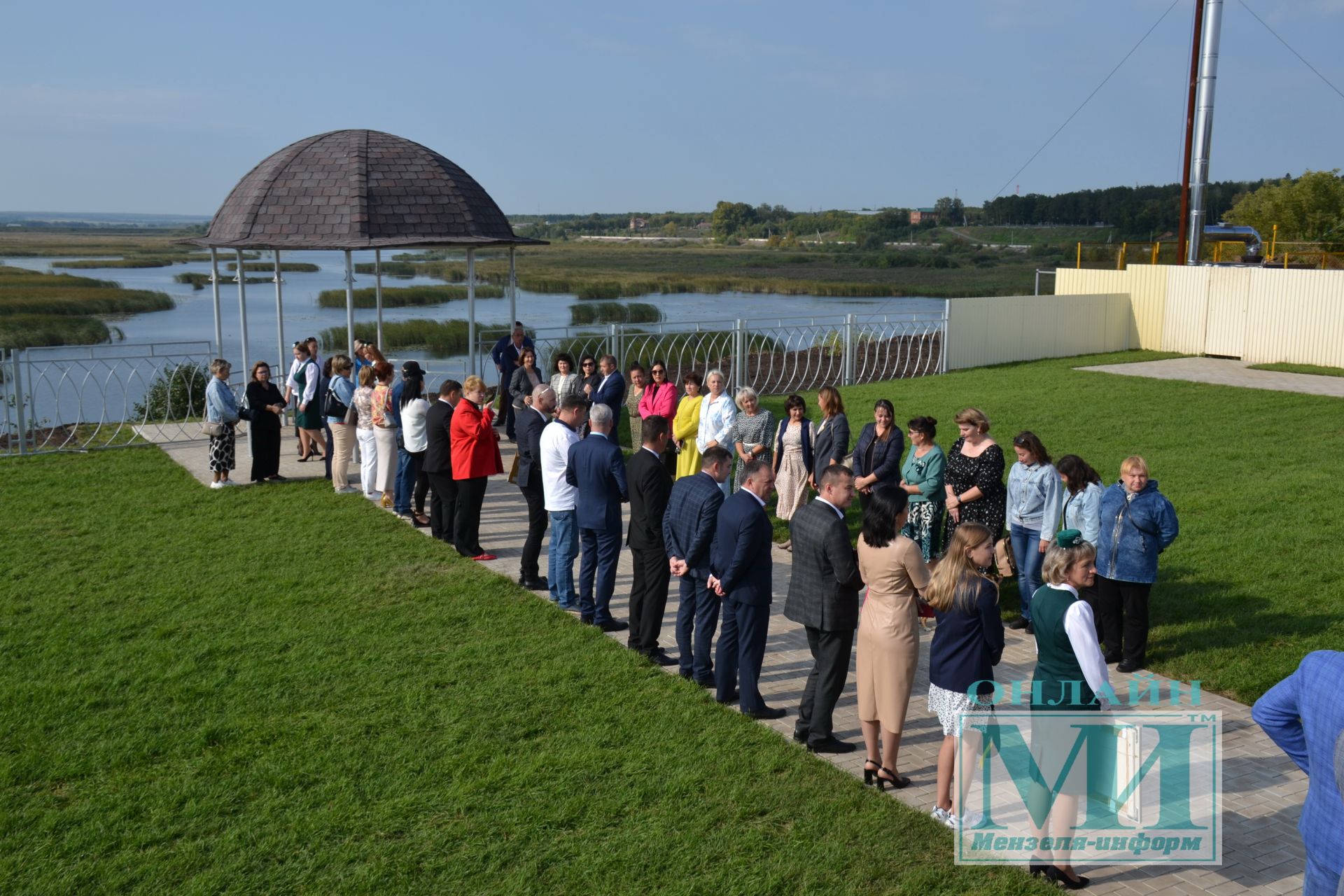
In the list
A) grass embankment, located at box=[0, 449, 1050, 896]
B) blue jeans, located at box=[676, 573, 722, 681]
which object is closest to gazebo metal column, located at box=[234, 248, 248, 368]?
grass embankment, located at box=[0, 449, 1050, 896]

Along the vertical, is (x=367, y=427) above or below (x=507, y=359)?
below

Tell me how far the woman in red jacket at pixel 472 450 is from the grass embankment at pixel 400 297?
45213 mm

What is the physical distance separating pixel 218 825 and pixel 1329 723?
4597mm

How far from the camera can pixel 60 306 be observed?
46.2m

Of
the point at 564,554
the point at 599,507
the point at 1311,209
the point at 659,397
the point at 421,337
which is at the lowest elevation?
the point at 421,337

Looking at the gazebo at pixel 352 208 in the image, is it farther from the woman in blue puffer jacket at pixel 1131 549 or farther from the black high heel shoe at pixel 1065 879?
the black high heel shoe at pixel 1065 879

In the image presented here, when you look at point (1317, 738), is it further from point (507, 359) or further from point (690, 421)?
point (507, 359)

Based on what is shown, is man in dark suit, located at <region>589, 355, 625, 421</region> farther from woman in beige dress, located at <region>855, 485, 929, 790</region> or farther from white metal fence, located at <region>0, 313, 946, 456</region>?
woman in beige dress, located at <region>855, 485, 929, 790</region>

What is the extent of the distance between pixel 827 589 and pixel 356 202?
1083 cm

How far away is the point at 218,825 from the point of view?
5.11 m

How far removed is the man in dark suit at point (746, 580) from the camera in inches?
235

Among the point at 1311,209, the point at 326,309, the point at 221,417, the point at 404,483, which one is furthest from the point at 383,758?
the point at 326,309

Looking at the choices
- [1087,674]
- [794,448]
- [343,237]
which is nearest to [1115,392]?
[794,448]

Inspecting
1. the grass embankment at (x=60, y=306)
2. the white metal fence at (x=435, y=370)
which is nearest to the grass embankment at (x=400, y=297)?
the grass embankment at (x=60, y=306)
